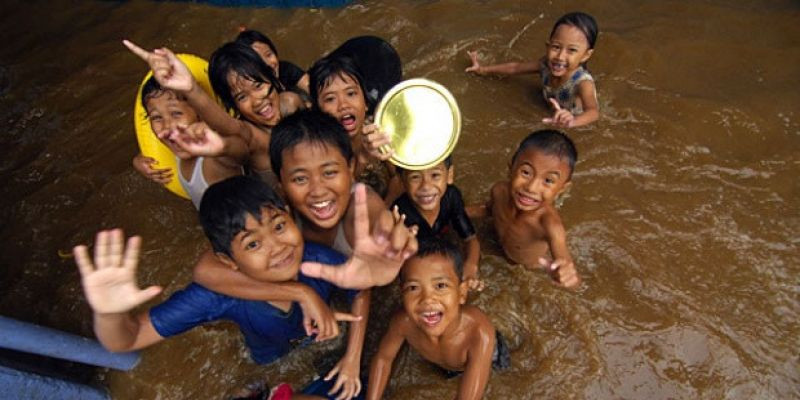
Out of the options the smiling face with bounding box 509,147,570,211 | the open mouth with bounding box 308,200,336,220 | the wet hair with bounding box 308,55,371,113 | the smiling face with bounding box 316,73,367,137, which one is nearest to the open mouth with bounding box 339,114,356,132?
the smiling face with bounding box 316,73,367,137

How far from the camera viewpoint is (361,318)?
2.30m

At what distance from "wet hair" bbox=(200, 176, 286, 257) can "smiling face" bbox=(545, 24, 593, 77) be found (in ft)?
7.26

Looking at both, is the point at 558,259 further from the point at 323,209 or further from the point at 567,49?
the point at 567,49

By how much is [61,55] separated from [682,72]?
503 cm

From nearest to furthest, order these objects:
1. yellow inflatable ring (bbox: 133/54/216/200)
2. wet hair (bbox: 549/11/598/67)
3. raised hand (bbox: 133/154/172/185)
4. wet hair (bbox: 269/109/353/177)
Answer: wet hair (bbox: 269/109/353/177) → raised hand (bbox: 133/154/172/185) → yellow inflatable ring (bbox: 133/54/216/200) → wet hair (bbox: 549/11/598/67)

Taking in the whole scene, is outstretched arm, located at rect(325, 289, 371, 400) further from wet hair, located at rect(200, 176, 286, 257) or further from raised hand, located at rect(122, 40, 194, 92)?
raised hand, located at rect(122, 40, 194, 92)

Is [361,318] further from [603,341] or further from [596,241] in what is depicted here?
[596,241]

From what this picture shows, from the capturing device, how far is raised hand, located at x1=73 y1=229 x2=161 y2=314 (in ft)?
5.47

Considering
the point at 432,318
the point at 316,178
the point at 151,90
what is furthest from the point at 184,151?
the point at 432,318

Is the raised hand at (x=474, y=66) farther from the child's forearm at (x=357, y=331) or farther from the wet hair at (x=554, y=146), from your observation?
the child's forearm at (x=357, y=331)

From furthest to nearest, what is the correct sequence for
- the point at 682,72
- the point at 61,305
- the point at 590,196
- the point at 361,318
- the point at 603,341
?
the point at 682,72
the point at 590,196
the point at 61,305
the point at 603,341
the point at 361,318

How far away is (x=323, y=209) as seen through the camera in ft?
7.09

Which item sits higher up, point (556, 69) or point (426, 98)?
point (426, 98)

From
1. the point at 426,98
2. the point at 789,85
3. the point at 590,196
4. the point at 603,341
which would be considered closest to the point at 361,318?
the point at 426,98
